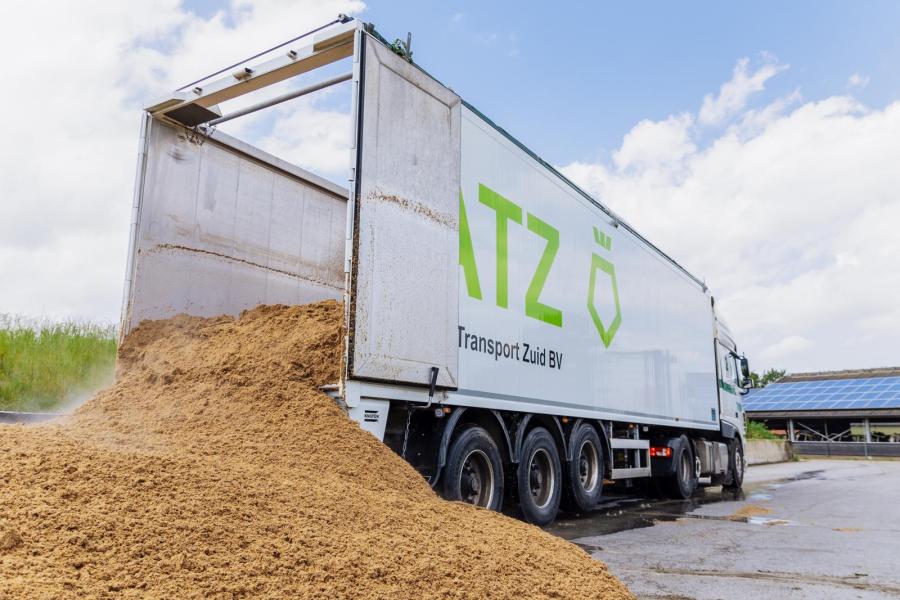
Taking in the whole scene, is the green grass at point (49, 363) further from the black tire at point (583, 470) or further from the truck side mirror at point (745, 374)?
the truck side mirror at point (745, 374)

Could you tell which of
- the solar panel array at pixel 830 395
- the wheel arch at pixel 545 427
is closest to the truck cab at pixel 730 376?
the wheel arch at pixel 545 427

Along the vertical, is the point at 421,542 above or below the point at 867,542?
above

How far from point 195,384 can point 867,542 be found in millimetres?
6516

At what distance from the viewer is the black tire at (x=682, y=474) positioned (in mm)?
11492

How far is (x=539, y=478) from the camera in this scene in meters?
7.34

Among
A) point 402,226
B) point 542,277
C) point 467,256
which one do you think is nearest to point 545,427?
point 542,277

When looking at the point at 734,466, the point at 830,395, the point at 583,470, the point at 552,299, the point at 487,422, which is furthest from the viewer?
the point at 830,395

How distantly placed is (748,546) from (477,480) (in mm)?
2667

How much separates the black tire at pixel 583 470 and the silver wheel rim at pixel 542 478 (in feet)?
1.53

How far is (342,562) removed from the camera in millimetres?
3043

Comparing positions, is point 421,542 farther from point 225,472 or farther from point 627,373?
point 627,373

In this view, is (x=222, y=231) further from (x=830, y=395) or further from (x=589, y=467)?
(x=830, y=395)

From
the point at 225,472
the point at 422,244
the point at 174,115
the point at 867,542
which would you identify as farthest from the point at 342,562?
the point at 867,542

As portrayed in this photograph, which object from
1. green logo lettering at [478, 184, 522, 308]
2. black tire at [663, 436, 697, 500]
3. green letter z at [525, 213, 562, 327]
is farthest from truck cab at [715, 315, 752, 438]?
green logo lettering at [478, 184, 522, 308]
